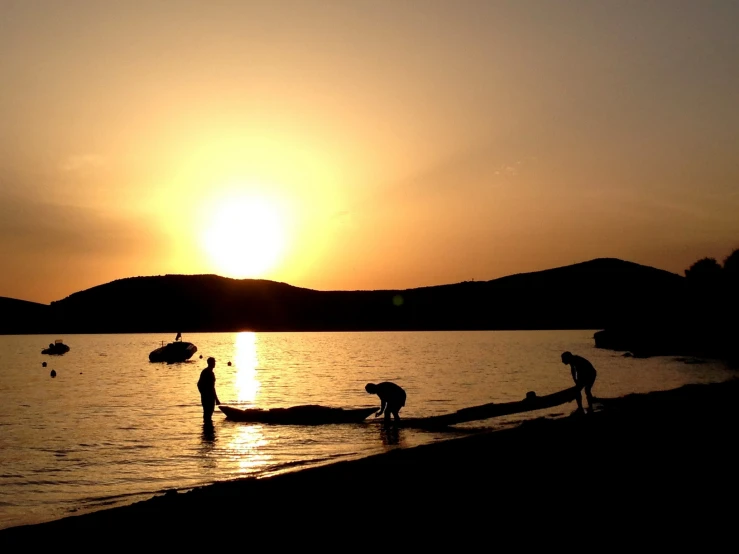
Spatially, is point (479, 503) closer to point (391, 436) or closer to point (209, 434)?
point (391, 436)

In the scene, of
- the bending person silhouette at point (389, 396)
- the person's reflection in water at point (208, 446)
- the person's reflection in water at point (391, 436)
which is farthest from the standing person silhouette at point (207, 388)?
the bending person silhouette at point (389, 396)

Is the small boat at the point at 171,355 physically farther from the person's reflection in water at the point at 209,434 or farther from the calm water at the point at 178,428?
the person's reflection in water at the point at 209,434

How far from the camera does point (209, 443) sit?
25.4m

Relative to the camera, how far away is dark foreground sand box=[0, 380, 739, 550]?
8516 mm

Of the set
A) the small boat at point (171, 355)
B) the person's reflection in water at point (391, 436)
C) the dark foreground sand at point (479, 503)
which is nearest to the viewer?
the dark foreground sand at point (479, 503)

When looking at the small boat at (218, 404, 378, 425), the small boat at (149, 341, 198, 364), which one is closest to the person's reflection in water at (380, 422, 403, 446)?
the small boat at (218, 404, 378, 425)

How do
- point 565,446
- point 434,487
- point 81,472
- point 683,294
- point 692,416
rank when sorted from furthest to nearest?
point 683,294 < point 81,472 < point 692,416 < point 565,446 < point 434,487

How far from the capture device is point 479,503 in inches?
A: 404

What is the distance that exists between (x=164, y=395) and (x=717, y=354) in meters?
70.8

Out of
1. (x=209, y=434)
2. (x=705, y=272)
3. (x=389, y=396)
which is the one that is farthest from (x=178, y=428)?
(x=705, y=272)

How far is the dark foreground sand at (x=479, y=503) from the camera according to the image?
27.9 ft

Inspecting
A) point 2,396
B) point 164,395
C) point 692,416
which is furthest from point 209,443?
point 2,396

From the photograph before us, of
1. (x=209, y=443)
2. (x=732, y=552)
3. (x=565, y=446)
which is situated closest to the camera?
(x=732, y=552)

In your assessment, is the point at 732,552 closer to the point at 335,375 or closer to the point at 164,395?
the point at 164,395
